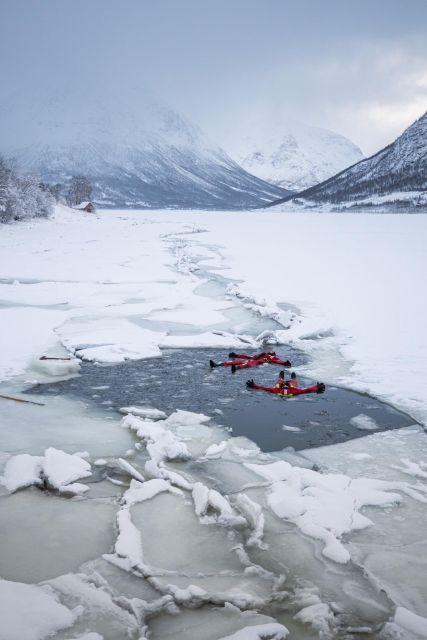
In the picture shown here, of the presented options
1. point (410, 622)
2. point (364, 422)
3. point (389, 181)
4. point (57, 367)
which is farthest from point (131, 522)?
point (389, 181)

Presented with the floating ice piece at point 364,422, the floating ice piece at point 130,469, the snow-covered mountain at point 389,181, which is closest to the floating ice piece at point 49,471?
the floating ice piece at point 130,469

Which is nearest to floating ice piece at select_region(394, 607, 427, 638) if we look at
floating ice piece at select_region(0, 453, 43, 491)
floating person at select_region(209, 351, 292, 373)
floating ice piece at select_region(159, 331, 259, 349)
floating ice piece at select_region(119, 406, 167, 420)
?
floating ice piece at select_region(0, 453, 43, 491)

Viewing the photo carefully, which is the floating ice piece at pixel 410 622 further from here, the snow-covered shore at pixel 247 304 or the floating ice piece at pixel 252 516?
the snow-covered shore at pixel 247 304

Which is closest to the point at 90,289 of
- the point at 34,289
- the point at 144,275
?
the point at 34,289

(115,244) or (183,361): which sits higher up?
(115,244)

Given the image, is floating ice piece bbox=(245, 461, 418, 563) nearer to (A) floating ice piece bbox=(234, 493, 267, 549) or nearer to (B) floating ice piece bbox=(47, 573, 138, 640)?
(A) floating ice piece bbox=(234, 493, 267, 549)

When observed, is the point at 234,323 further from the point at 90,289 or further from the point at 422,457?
the point at 422,457

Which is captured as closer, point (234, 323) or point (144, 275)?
point (234, 323)
